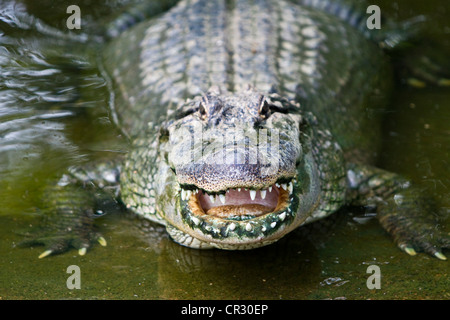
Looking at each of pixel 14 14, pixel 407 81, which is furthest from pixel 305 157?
pixel 14 14

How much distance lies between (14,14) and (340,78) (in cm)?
408

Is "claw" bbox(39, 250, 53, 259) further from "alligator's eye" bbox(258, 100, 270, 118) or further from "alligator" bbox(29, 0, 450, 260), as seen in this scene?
"alligator's eye" bbox(258, 100, 270, 118)

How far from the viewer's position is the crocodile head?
3223 millimetres

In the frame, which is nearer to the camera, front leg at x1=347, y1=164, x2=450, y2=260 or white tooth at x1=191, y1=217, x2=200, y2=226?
white tooth at x1=191, y1=217, x2=200, y2=226

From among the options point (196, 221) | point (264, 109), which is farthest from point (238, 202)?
point (264, 109)

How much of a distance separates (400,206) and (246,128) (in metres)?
1.47

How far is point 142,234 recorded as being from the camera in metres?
4.16

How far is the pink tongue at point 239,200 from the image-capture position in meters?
3.55

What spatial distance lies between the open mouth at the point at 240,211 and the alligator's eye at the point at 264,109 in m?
0.51

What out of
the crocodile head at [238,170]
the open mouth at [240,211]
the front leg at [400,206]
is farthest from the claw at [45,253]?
the front leg at [400,206]

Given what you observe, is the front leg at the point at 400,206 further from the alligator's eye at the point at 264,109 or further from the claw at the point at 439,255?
the alligator's eye at the point at 264,109
